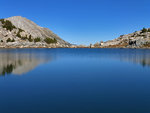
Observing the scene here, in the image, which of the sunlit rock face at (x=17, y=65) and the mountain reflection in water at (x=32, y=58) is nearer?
the sunlit rock face at (x=17, y=65)

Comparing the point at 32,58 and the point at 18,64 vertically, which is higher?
the point at 32,58

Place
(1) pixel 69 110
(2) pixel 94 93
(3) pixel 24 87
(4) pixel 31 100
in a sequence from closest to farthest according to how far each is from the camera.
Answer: (1) pixel 69 110, (4) pixel 31 100, (2) pixel 94 93, (3) pixel 24 87

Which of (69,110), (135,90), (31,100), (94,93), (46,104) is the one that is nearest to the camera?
(69,110)

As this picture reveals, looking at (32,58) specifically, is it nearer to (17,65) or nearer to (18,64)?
(18,64)

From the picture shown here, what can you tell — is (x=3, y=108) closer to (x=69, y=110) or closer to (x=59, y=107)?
(x=59, y=107)

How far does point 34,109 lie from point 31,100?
2324 millimetres

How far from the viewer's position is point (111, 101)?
1435cm

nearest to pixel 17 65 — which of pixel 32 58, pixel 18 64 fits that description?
pixel 18 64

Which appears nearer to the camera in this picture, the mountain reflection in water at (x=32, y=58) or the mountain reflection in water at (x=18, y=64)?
the mountain reflection in water at (x=18, y=64)

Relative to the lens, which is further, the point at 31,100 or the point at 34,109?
the point at 31,100

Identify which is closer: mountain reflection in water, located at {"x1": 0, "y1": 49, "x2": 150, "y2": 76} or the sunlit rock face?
the sunlit rock face

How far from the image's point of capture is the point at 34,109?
41.3 ft

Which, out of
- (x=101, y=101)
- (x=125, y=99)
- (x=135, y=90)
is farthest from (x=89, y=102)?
(x=135, y=90)

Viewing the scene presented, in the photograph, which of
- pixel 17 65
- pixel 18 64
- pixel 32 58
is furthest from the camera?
pixel 32 58
